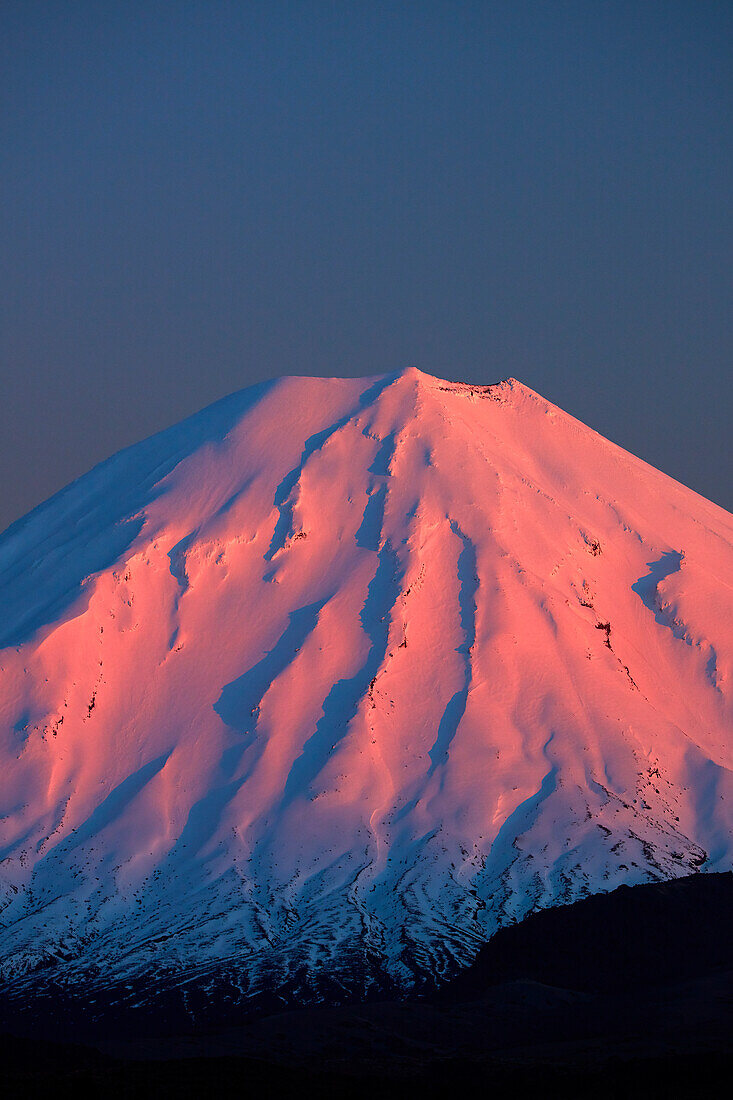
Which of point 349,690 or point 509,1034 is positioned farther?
point 349,690

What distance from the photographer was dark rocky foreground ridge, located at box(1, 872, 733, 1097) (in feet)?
143

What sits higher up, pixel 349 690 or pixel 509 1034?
pixel 349 690

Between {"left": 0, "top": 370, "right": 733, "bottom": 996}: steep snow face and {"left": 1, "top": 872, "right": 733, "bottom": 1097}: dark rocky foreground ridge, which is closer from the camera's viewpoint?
{"left": 1, "top": 872, "right": 733, "bottom": 1097}: dark rocky foreground ridge

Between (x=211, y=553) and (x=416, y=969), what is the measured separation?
43448 millimetres

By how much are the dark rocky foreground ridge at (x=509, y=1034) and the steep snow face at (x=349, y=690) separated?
8.71 m

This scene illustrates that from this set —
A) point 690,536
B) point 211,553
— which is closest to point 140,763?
point 211,553

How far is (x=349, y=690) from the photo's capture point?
98500 mm

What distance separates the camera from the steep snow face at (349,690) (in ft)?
270

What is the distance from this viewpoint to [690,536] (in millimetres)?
116438

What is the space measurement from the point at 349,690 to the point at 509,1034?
4780 cm

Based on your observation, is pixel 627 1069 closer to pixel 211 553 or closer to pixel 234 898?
pixel 234 898

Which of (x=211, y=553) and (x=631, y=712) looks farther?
(x=211, y=553)

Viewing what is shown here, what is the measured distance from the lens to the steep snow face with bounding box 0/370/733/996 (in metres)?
Result: 82.3

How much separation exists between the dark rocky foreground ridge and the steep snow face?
28.6ft
